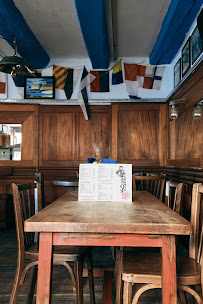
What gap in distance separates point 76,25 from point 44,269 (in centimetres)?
373

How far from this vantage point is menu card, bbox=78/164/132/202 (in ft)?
6.10

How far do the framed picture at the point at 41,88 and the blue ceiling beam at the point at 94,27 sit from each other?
3.13 feet

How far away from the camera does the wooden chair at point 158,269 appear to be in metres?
1.43

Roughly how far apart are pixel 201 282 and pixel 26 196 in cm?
128

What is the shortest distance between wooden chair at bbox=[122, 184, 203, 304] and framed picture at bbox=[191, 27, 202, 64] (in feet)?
7.64

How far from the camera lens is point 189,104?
152 inches

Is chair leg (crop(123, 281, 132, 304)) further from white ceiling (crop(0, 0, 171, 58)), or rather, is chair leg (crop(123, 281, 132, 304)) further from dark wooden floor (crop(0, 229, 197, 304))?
white ceiling (crop(0, 0, 171, 58))

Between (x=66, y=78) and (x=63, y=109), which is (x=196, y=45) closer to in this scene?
(x=66, y=78)

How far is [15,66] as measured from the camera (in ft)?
12.2

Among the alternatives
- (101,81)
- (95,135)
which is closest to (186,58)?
(101,81)

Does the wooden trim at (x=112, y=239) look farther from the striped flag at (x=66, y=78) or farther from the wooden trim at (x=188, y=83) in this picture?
the striped flag at (x=66, y=78)

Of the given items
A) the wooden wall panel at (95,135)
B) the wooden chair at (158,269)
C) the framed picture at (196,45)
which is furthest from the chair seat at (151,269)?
the wooden wall panel at (95,135)

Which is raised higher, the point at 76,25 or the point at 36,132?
the point at 76,25

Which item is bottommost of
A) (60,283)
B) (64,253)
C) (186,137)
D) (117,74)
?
(60,283)
